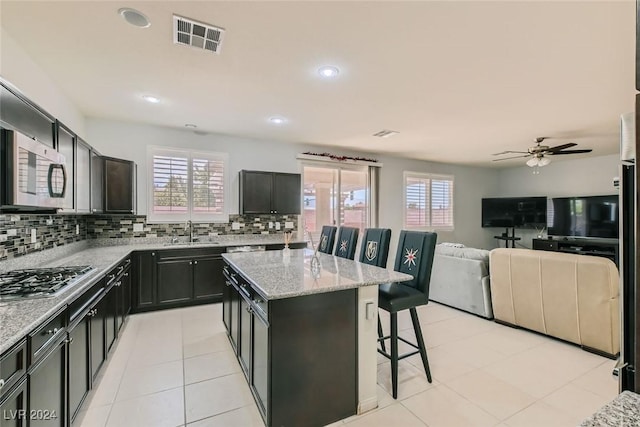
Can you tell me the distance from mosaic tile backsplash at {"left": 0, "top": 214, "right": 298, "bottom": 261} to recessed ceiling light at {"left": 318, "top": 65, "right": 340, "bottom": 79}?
8.79ft

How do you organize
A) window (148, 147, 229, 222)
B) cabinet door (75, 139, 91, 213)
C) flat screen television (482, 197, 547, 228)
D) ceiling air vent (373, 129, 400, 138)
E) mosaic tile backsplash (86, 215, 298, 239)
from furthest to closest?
flat screen television (482, 197, 547, 228)
ceiling air vent (373, 129, 400, 138)
window (148, 147, 229, 222)
mosaic tile backsplash (86, 215, 298, 239)
cabinet door (75, 139, 91, 213)

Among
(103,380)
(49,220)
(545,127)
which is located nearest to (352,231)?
(103,380)

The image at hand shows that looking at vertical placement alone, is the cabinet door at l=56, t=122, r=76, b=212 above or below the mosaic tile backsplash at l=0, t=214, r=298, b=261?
above

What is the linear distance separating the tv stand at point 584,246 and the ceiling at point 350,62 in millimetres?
3095

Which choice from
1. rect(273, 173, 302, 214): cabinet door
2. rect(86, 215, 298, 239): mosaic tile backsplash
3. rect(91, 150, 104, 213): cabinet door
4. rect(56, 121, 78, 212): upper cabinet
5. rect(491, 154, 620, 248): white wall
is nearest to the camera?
rect(56, 121, 78, 212): upper cabinet

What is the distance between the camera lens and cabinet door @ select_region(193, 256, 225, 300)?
423 cm

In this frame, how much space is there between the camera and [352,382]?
2.00m

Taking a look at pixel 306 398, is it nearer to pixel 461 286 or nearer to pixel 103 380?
pixel 103 380

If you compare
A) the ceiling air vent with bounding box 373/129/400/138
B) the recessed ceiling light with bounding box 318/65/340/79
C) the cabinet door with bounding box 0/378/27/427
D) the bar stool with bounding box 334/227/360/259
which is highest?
the recessed ceiling light with bounding box 318/65/340/79

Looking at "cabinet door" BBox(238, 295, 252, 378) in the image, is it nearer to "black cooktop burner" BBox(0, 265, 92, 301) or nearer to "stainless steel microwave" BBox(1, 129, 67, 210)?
"black cooktop burner" BBox(0, 265, 92, 301)

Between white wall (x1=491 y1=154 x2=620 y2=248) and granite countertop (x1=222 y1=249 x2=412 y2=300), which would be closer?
granite countertop (x1=222 y1=249 x2=412 y2=300)

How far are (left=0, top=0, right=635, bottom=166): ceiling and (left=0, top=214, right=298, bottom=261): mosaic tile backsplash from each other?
4.68ft

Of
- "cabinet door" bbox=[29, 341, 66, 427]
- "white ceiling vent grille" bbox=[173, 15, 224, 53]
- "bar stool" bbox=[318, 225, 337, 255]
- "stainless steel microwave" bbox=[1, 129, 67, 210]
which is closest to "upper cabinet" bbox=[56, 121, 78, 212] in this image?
"stainless steel microwave" bbox=[1, 129, 67, 210]

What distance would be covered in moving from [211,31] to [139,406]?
2.78 metres
